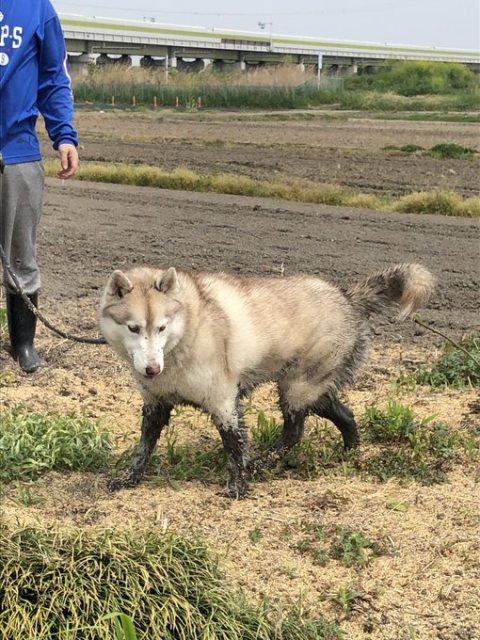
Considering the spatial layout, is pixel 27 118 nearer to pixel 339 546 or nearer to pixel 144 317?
pixel 144 317

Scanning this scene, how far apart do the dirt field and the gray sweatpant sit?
0.75 m

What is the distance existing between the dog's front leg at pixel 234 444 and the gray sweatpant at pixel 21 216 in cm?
243

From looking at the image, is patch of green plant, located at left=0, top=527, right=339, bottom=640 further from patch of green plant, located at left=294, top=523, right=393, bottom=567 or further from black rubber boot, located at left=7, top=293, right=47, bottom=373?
black rubber boot, located at left=7, top=293, right=47, bottom=373

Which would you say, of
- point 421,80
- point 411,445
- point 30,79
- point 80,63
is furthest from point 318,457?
point 80,63

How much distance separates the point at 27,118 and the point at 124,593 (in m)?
3.80

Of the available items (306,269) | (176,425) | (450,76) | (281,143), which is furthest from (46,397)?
(450,76)

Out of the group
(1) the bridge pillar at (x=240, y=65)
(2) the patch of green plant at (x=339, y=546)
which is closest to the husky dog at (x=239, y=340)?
(2) the patch of green plant at (x=339, y=546)

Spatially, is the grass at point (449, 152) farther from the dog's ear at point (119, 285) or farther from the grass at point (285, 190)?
the dog's ear at point (119, 285)

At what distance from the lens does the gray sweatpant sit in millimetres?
6484

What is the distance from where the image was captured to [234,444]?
5.03m

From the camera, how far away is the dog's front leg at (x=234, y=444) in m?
4.97

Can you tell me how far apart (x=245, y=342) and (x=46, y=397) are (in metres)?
1.98

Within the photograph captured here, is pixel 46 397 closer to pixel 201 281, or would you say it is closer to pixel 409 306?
pixel 201 281

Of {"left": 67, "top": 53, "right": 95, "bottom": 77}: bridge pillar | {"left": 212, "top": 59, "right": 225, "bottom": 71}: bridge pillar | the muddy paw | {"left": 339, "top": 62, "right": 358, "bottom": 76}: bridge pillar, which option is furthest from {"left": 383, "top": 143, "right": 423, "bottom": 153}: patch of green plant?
{"left": 339, "top": 62, "right": 358, "bottom": 76}: bridge pillar
